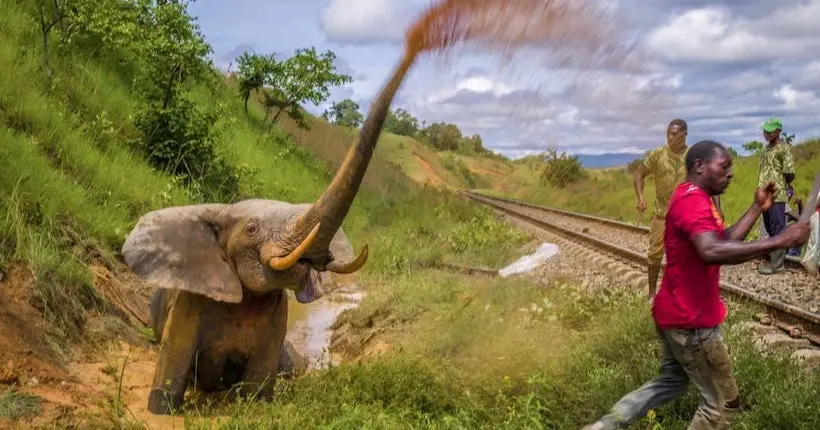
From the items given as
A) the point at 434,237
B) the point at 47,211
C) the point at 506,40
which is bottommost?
the point at 434,237

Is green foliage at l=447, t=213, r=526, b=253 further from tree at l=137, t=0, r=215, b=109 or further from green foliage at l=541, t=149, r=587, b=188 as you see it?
tree at l=137, t=0, r=215, b=109

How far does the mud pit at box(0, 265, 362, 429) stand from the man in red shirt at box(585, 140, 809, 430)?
305cm

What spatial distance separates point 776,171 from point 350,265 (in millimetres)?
8047

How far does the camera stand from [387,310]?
440 inches

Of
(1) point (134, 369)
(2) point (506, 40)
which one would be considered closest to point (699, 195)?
(2) point (506, 40)

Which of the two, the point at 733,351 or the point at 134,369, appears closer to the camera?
the point at 733,351

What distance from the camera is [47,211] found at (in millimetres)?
9133

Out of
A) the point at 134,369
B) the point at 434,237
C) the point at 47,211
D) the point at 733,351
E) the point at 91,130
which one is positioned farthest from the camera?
the point at 434,237

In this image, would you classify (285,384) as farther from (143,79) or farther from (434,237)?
(434,237)

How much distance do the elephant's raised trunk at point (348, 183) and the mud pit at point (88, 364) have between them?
1452mm

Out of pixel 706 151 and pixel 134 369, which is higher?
pixel 706 151

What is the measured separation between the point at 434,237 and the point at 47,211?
1236cm

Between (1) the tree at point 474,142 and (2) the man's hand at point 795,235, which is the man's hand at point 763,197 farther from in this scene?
(1) the tree at point 474,142

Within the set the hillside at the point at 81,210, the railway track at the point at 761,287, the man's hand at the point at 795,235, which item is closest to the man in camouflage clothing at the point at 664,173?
the railway track at the point at 761,287
